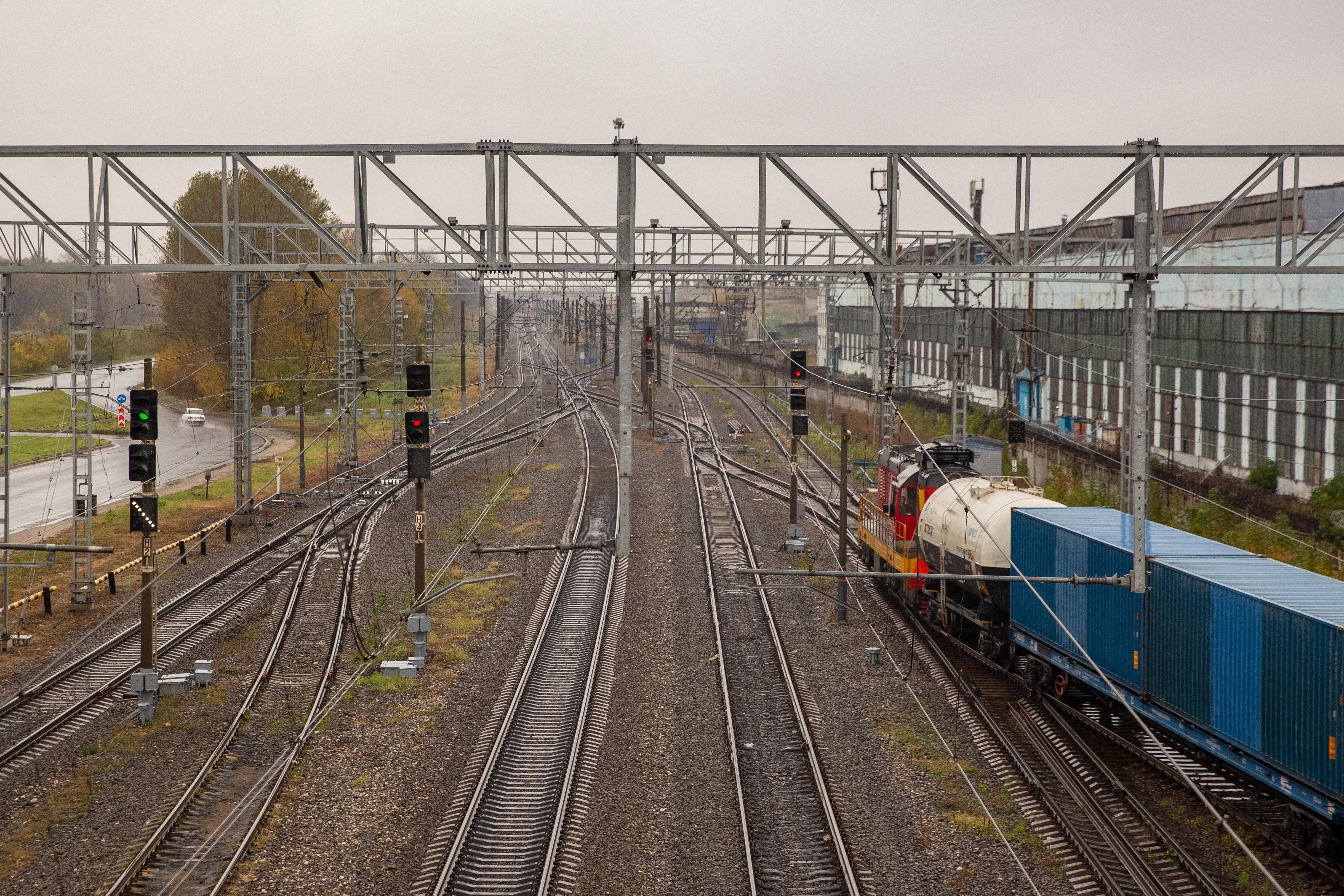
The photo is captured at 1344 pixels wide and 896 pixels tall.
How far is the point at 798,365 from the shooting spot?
27578 millimetres

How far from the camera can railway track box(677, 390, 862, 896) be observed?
13180 mm

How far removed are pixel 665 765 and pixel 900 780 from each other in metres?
3.42

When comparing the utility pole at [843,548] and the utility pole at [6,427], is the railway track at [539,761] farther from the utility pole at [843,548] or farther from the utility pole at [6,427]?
the utility pole at [6,427]

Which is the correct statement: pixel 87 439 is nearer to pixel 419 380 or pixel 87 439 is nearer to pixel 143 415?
pixel 143 415

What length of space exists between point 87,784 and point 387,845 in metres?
5.10

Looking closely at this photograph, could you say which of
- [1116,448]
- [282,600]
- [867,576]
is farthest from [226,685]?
[1116,448]

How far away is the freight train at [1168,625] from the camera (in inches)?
493

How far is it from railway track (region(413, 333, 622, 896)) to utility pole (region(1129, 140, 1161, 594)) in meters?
7.72

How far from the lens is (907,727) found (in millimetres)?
18234

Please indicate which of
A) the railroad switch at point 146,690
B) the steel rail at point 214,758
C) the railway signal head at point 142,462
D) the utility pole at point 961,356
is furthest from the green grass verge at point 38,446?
the utility pole at point 961,356

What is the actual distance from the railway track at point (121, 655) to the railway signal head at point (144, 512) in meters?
3.40

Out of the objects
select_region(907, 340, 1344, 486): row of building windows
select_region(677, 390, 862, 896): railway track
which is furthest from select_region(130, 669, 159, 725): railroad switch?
select_region(907, 340, 1344, 486): row of building windows

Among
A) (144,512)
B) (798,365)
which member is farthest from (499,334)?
(144,512)

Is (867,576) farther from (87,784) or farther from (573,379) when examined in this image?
(573,379)
